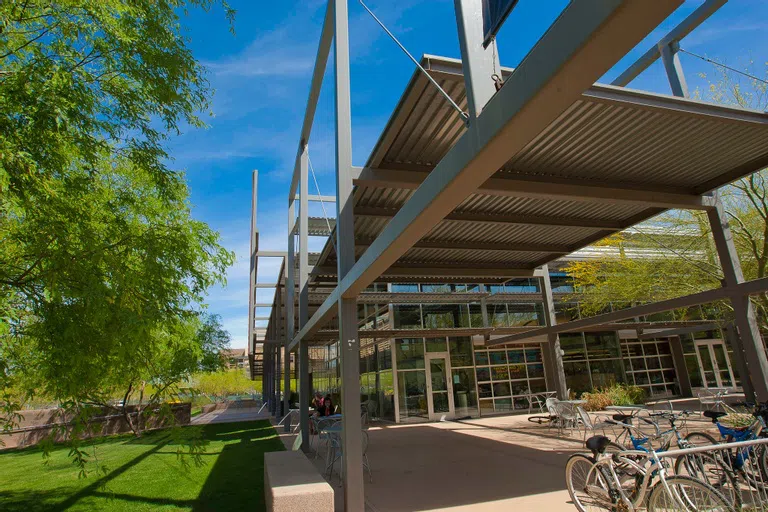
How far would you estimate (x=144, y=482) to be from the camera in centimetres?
912

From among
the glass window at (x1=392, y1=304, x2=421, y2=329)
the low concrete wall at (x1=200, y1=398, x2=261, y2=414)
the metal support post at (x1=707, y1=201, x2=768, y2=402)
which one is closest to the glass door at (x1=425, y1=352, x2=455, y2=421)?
the glass window at (x1=392, y1=304, x2=421, y2=329)

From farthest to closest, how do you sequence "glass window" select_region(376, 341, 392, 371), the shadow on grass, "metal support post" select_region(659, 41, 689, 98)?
"glass window" select_region(376, 341, 392, 371) → "metal support post" select_region(659, 41, 689, 98) → the shadow on grass

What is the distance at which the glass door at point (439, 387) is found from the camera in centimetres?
1775

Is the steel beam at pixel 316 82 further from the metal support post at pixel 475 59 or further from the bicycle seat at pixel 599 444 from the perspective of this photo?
the bicycle seat at pixel 599 444

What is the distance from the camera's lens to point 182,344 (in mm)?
5371

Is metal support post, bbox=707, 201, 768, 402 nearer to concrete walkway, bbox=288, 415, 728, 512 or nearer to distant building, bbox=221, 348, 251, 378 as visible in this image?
concrete walkway, bbox=288, 415, 728, 512

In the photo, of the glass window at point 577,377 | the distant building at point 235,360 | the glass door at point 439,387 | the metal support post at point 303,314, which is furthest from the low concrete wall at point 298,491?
the distant building at point 235,360

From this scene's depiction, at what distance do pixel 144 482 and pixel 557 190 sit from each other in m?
9.56

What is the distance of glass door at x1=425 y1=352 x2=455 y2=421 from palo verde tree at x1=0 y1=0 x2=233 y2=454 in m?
13.7

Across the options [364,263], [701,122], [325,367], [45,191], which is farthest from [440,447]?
[325,367]

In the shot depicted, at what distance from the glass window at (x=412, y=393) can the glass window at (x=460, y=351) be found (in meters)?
1.54

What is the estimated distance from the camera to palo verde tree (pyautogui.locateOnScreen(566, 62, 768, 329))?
9.73 metres

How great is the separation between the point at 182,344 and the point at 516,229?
644 cm

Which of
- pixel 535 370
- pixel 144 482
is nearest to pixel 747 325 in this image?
pixel 144 482
